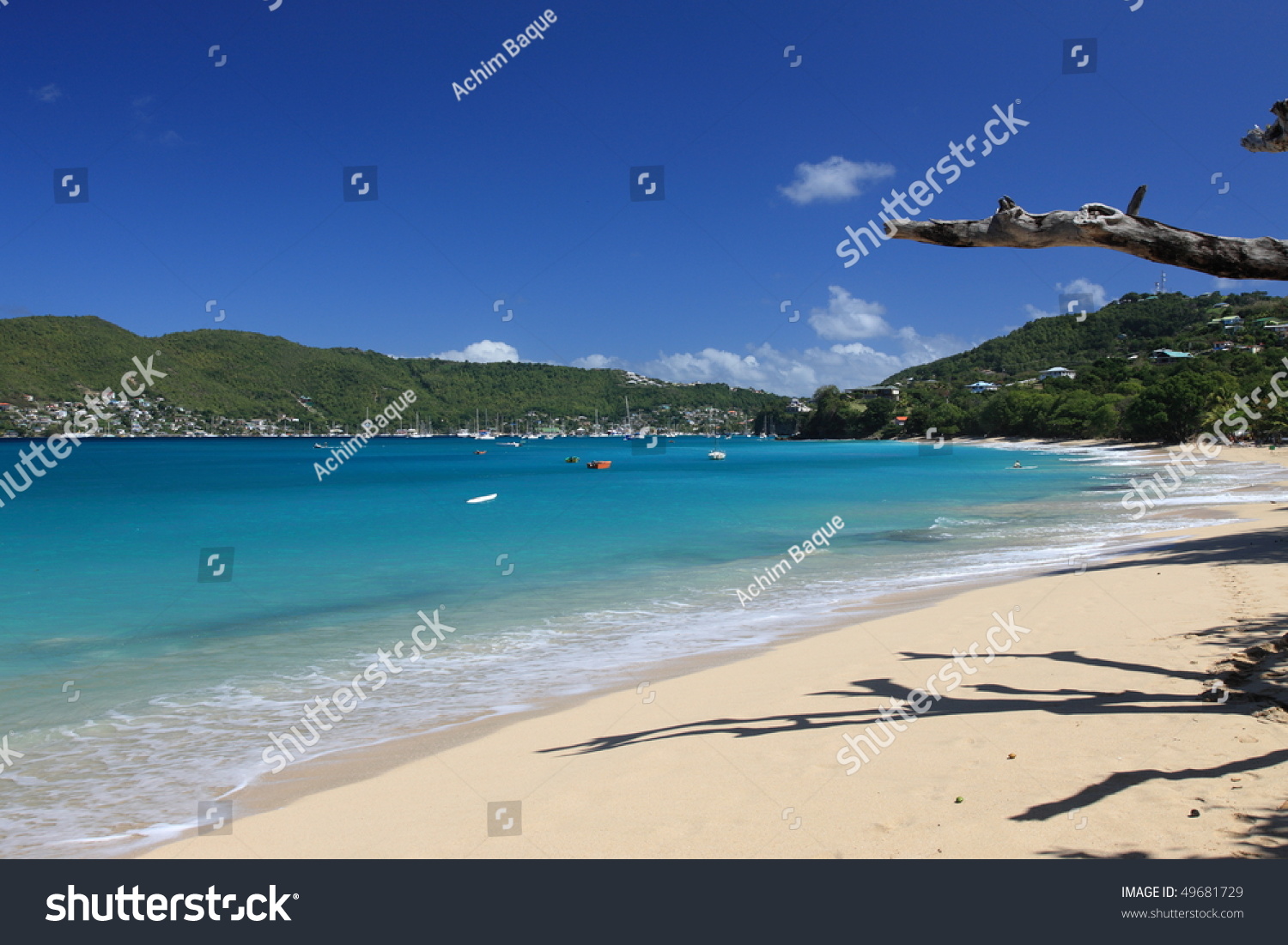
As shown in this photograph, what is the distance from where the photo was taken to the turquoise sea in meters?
7.27

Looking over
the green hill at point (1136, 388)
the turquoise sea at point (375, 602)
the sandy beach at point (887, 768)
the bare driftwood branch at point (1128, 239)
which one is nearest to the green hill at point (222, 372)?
the turquoise sea at point (375, 602)

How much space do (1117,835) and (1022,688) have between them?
123 inches

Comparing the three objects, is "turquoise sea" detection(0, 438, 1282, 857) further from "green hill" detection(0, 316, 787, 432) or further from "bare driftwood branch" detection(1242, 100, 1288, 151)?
"green hill" detection(0, 316, 787, 432)

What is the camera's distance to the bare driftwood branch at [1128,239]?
14.3 feet

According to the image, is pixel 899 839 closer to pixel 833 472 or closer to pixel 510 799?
pixel 510 799

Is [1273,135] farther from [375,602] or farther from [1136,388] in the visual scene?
[1136,388]

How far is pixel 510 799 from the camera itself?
17.6 ft

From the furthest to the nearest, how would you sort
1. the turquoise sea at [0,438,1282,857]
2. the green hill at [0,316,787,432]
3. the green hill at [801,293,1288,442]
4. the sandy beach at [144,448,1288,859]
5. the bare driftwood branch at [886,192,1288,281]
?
the green hill at [0,316,787,432] → the green hill at [801,293,1288,442] → the turquoise sea at [0,438,1282,857] → the bare driftwood branch at [886,192,1288,281] → the sandy beach at [144,448,1288,859]

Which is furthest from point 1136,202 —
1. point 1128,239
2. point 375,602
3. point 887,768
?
point 375,602

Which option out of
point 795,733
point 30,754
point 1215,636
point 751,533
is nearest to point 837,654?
point 795,733

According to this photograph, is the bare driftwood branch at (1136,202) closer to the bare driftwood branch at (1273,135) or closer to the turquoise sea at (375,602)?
the bare driftwood branch at (1273,135)

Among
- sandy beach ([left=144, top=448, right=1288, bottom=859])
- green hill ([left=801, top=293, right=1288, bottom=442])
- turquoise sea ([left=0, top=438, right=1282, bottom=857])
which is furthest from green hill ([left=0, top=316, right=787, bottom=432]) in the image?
sandy beach ([left=144, top=448, right=1288, bottom=859])

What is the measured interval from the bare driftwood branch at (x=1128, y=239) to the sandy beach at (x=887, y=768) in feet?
9.94

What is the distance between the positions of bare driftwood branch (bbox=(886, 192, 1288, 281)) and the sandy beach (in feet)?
9.94
